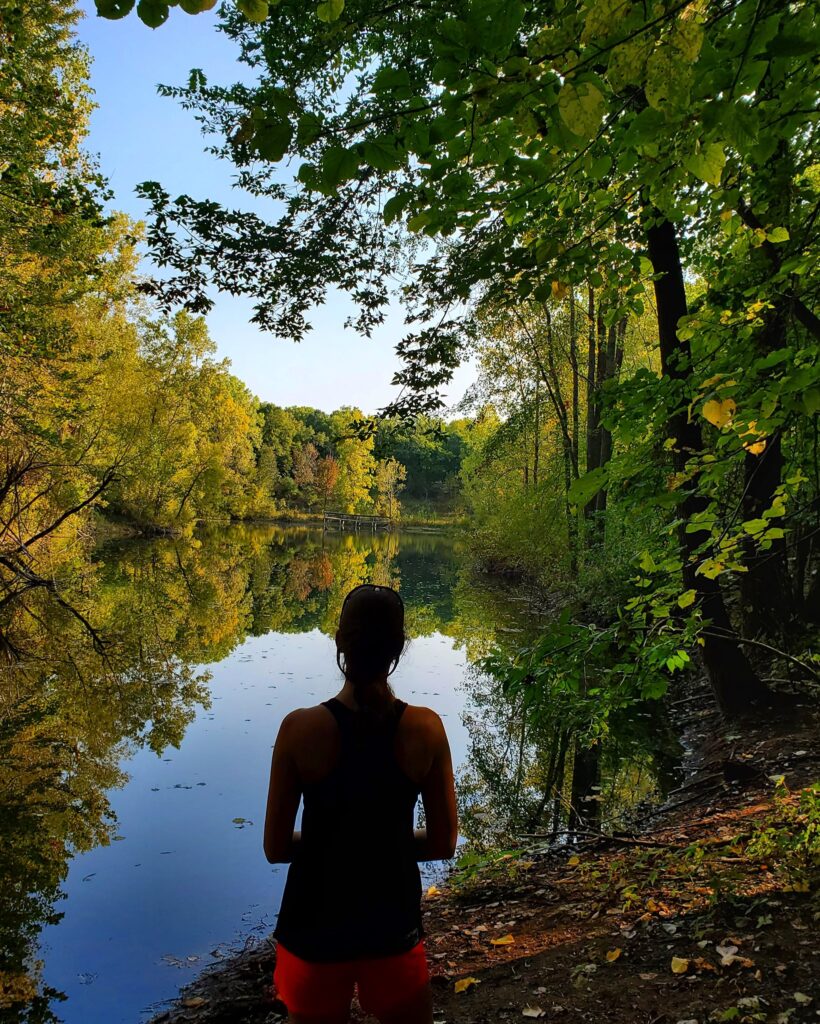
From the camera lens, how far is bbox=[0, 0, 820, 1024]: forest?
5.70ft

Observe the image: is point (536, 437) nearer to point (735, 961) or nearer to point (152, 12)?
point (735, 961)

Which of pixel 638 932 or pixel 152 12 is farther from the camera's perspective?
pixel 638 932

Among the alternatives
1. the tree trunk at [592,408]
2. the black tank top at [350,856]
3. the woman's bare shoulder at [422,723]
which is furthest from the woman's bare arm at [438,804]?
the tree trunk at [592,408]

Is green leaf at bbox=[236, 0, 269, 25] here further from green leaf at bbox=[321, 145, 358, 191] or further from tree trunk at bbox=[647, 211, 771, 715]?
tree trunk at bbox=[647, 211, 771, 715]

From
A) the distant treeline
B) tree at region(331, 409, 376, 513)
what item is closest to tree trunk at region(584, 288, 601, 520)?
the distant treeline

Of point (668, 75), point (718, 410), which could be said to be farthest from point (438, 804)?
point (668, 75)

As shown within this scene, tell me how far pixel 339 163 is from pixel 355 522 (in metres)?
87.5

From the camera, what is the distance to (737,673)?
6.88 meters

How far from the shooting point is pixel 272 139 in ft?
4.93

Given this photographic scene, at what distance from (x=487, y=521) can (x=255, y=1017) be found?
25707mm

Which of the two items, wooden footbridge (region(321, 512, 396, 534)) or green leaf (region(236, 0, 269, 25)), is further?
wooden footbridge (region(321, 512, 396, 534))

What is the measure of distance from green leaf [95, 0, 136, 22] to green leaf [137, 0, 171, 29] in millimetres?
31

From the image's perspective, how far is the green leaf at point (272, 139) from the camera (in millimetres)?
1505

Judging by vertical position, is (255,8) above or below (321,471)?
below
